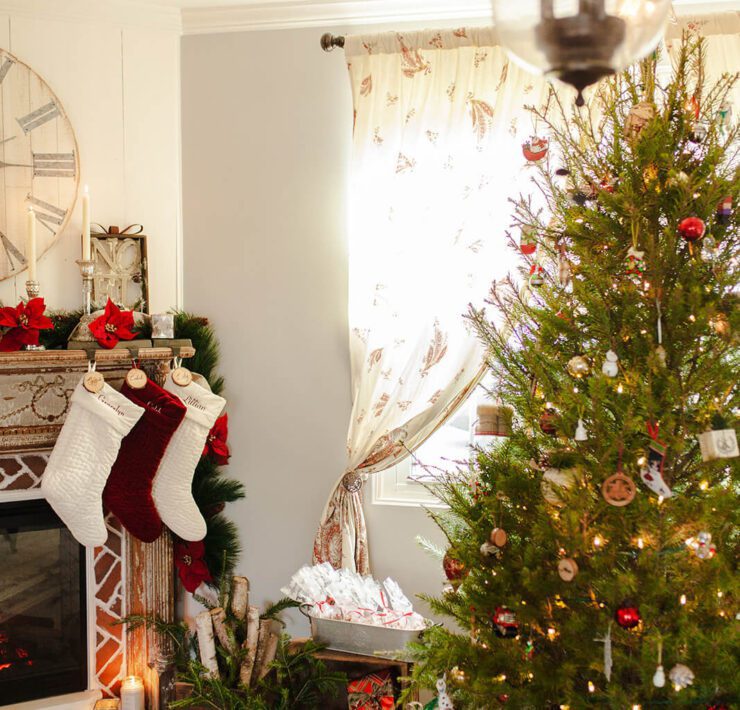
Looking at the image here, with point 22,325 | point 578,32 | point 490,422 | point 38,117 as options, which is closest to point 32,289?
point 22,325

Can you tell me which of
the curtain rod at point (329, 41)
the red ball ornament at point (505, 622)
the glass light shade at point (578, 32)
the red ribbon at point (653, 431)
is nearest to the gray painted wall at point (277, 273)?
the curtain rod at point (329, 41)

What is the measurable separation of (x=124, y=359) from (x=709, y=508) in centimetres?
179

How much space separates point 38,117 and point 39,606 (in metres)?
1.65

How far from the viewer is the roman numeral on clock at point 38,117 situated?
109 inches

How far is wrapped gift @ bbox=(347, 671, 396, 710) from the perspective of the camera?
8.14 ft

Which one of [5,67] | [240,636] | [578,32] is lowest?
[240,636]

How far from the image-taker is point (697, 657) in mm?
1718

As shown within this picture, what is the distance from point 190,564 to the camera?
2.81 meters

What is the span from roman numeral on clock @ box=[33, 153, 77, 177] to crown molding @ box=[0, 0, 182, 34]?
47 centimetres

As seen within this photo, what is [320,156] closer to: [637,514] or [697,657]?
[637,514]

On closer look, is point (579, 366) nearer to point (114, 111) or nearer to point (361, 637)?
point (361, 637)

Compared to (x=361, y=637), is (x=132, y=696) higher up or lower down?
lower down

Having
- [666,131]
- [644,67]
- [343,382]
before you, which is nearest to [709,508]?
[666,131]

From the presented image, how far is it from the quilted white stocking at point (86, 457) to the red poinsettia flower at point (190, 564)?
1.11ft
